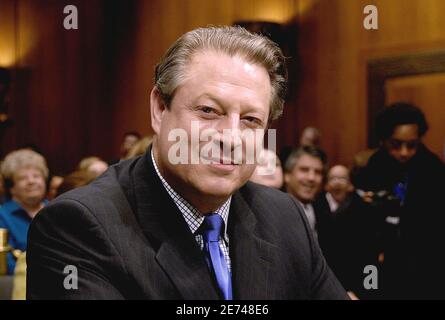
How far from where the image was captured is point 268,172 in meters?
3.68

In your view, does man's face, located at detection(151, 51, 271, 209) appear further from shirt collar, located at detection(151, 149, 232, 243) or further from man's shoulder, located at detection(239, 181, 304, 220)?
man's shoulder, located at detection(239, 181, 304, 220)

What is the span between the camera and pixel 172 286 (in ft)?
3.97

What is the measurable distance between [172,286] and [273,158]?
8.66ft

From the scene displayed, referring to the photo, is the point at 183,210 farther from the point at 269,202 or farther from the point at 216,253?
the point at 269,202

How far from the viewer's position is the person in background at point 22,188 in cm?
396

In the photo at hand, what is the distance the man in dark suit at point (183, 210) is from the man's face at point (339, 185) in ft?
11.2

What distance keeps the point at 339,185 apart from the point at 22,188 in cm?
222

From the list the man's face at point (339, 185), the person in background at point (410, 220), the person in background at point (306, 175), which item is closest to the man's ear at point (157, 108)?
the person in background at point (410, 220)

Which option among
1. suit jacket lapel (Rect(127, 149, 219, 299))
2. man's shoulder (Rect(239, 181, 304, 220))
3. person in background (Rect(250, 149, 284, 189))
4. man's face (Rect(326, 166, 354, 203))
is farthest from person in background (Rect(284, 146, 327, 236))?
suit jacket lapel (Rect(127, 149, 219, 299))

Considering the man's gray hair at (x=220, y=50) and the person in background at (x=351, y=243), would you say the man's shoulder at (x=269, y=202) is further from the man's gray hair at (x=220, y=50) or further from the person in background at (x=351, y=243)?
the person in background at (x=351, y=243)

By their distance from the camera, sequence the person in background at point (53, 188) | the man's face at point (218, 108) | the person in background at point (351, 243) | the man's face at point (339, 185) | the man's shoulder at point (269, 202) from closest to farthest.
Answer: the man's face at point (218, 108)
the man's shoulder at point (269, 202)
the person in background at point (351, 243)
the man's face at point (339, 185)
the person in background at point (53, 188)

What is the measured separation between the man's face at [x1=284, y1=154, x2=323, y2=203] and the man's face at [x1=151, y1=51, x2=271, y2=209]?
2.68 m

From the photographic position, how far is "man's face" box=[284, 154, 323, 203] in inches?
154

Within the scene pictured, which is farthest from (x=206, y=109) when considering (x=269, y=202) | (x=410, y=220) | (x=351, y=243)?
(x=351, y=243)
